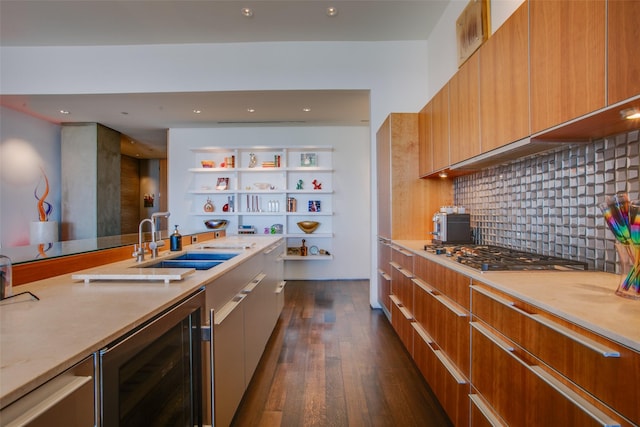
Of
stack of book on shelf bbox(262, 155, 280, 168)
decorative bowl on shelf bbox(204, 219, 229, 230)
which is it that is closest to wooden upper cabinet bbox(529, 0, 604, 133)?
stack of book on shelf bbox(262, 155, 280, 168)

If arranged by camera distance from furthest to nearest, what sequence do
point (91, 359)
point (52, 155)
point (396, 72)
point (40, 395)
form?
point (52, 155), point (396, 72), point (91, 359), point (40, 395)

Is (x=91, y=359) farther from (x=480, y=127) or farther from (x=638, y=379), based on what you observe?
(x=480, y=127)

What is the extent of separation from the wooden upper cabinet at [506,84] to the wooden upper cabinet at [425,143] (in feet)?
3.01

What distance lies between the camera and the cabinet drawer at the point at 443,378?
1.45 metres

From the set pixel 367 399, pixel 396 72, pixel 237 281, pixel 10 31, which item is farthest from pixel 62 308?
pixel 10 31

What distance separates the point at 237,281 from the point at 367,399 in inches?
45.0

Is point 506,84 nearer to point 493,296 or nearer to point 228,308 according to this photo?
point 493,296

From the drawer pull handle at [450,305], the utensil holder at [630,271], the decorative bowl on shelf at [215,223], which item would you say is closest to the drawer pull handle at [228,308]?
the drawer pull handle at [450,305]

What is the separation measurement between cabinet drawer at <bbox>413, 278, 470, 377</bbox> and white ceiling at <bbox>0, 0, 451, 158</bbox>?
9.30ft

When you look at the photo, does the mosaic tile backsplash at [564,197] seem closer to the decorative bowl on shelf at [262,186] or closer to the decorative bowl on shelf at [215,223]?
the decorative bowl on shelf at [262,186]

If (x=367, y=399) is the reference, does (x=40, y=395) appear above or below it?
above

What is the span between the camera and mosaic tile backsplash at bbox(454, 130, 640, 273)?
1360mm

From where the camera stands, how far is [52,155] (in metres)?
5.30

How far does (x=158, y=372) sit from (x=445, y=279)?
1487mm
